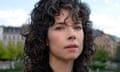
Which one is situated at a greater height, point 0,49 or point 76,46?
point 76,46

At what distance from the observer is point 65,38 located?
179 centimetres

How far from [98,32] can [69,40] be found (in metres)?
0.46

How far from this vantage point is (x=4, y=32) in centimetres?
7669

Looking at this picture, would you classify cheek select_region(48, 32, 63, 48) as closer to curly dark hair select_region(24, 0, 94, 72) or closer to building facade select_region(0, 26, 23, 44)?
curly dark hair select_region(24, 0, 94, 72)

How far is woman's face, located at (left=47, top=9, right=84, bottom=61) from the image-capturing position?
178cm

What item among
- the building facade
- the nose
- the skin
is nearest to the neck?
the skin

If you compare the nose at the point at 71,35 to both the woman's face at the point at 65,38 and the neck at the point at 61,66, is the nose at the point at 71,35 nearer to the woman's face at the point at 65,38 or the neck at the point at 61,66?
the woman's face at the point at 65,38

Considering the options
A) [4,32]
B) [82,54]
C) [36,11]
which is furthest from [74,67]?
[4,32]

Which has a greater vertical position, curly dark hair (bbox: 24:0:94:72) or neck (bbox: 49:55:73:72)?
curly dark hair (bbox: 24:0:94:72)

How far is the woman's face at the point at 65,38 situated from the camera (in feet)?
5.83

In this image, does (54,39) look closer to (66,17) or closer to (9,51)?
(66,17)

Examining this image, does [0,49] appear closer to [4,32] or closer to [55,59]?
[4,32]

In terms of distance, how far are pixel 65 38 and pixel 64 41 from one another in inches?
0.5

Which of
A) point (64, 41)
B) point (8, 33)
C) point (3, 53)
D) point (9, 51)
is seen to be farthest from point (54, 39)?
point (8, 33)
